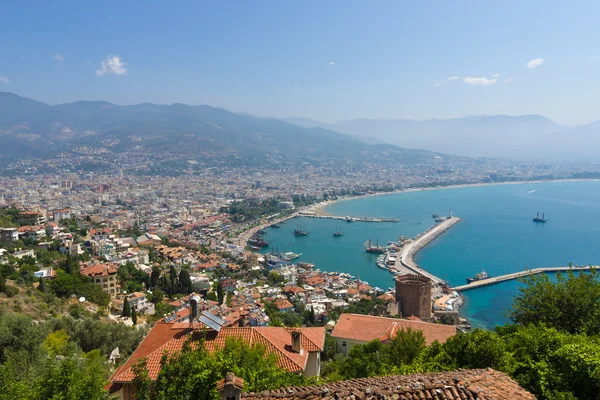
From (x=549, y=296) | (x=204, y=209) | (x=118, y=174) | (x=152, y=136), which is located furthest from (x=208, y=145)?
(x=549, y=296)

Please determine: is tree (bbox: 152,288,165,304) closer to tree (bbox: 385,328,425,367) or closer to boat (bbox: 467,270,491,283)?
tree (bbox: 385,328,425,367)

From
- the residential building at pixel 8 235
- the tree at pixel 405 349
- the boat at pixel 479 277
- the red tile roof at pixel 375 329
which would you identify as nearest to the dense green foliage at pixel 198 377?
the tree at pixel 405 349

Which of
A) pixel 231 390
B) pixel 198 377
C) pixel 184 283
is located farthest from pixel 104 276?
pixel 231 390

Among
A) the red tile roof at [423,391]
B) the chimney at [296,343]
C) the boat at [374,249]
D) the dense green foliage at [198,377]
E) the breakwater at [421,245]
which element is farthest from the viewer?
the boat at [374,249]

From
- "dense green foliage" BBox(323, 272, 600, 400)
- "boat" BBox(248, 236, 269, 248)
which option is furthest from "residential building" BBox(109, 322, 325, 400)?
"boat" BBox(248, 236, 269, 248)

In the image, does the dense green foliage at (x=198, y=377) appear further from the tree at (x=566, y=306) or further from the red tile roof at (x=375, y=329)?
the red tile roof at (x=375, y=329)

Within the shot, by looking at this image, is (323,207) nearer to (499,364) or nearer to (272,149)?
(499,364)
